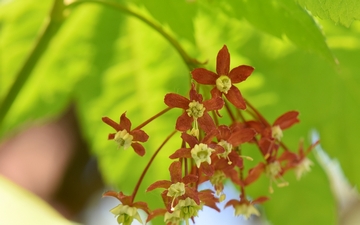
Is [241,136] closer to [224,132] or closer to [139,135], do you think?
[224,132]

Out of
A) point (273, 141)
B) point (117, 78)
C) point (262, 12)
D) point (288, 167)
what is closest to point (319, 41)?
point (262, 12)

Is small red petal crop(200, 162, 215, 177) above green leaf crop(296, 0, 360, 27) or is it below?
below

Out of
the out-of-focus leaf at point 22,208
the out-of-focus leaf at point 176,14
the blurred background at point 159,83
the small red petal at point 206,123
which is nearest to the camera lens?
the small red petal at point 206,123

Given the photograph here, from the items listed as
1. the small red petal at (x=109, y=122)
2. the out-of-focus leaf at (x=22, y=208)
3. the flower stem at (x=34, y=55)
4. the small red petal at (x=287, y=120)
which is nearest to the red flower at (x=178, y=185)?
the small red petal at (x=109, y=122)

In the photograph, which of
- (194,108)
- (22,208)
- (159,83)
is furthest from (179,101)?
(22,208)

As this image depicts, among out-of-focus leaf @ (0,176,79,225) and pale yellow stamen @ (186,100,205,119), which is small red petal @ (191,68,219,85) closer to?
pale yellow stamen @ (186,100,205,119)

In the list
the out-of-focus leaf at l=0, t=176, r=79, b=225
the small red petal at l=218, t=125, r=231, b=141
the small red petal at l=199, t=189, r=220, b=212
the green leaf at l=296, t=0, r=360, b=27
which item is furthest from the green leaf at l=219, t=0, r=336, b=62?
the out-of-focus leaf at l=0, t=176, r=79, b=225

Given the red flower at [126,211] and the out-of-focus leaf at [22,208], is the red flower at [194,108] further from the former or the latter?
the out-of-focus leaf at [22,208]
